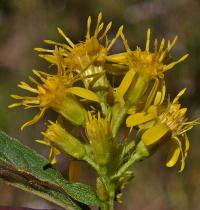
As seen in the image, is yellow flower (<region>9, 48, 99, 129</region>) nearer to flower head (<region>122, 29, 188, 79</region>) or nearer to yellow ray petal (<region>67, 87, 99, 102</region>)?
yellow ray petal (<region>67, 87, 99, 102</region>)

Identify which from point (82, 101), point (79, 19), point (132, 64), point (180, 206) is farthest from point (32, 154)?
point (79, 19)

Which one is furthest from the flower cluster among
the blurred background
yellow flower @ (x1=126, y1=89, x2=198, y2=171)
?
the blurred background

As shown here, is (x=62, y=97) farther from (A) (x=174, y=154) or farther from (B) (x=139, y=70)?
(A) (x=174, y=154)

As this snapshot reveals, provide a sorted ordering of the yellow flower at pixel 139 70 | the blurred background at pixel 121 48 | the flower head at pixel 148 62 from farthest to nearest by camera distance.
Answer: the blurred background at pixel 121 48 → the flower head at pixel 148 62 → the yellow flower at pixel 139 70

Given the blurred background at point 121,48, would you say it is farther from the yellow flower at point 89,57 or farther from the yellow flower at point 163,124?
the yellow flower at point 163,124

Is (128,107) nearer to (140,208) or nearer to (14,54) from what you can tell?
(140,208)

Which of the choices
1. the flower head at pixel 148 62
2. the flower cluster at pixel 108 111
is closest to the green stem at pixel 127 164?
the flower cluster at pixel 108 111
